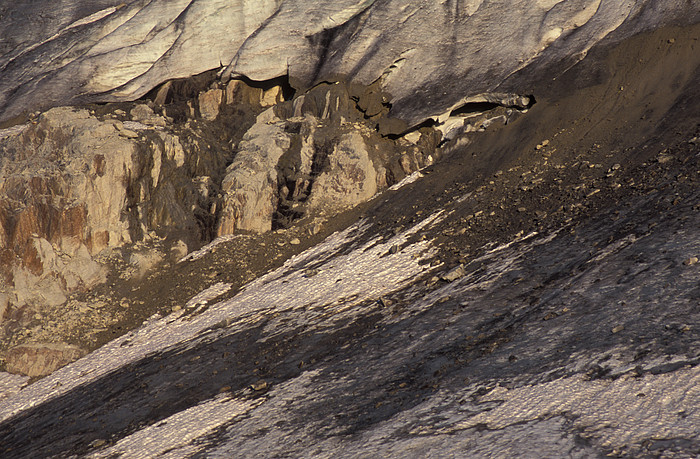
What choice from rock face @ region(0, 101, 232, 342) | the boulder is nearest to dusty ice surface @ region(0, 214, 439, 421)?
the boulder

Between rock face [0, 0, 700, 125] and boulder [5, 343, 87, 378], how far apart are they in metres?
14.6

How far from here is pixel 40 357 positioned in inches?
949

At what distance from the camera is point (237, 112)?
1312 inches

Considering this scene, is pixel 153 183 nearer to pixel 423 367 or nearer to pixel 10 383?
pixel 10 383

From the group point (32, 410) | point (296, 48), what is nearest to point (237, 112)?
point (296, 48)

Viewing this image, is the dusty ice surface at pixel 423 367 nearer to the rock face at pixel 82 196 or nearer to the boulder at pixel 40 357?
the boulder at pixel 40 357

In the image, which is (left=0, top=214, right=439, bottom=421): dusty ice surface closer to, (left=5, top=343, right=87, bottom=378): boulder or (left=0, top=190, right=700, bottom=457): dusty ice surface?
(left=0, top=190, right=700, bottom=457): dusty ice surface

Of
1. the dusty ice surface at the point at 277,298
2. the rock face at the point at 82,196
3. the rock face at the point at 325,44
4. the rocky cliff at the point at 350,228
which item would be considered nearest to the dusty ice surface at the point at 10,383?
the rocky cliff at the point at 350,228

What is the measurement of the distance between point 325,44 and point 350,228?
38.0 feet

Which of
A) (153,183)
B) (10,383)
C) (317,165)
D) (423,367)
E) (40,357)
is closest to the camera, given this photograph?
(423,367)

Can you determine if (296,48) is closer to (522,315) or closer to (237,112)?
(237,112)

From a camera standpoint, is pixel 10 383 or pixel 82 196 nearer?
pixel 10 383

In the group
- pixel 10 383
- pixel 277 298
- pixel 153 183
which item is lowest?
pixel 277 298

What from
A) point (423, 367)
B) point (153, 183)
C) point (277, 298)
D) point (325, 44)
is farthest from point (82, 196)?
point (423, 367)
